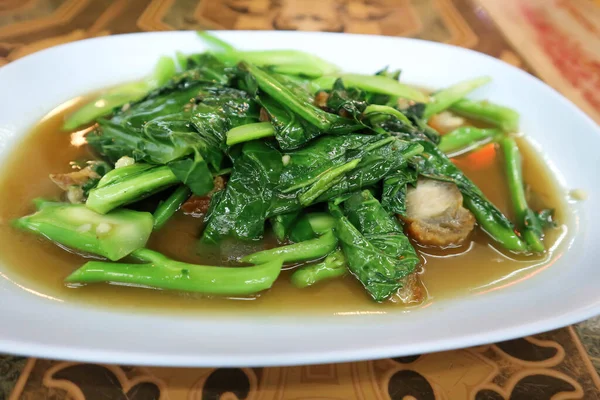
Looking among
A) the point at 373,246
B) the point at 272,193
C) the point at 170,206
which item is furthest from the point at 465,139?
the point at 170,206

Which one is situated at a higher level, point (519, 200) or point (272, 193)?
point (519, 200)

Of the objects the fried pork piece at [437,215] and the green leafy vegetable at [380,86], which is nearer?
the fried pork piece at [437,215]

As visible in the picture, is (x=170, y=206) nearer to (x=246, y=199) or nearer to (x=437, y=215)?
(x=246, y=199)

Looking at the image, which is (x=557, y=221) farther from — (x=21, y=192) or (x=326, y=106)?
(x=21, y=192)

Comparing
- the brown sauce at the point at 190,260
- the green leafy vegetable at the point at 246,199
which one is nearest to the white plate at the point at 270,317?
the brown sauce at the point at 190,260

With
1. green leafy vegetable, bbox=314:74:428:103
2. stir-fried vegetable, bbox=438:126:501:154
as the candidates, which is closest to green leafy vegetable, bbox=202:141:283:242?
green leafy vegetable, bbox=314:74:428:103

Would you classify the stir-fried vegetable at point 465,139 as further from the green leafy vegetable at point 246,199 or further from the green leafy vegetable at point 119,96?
the green leafy vegetable at point 119,96
